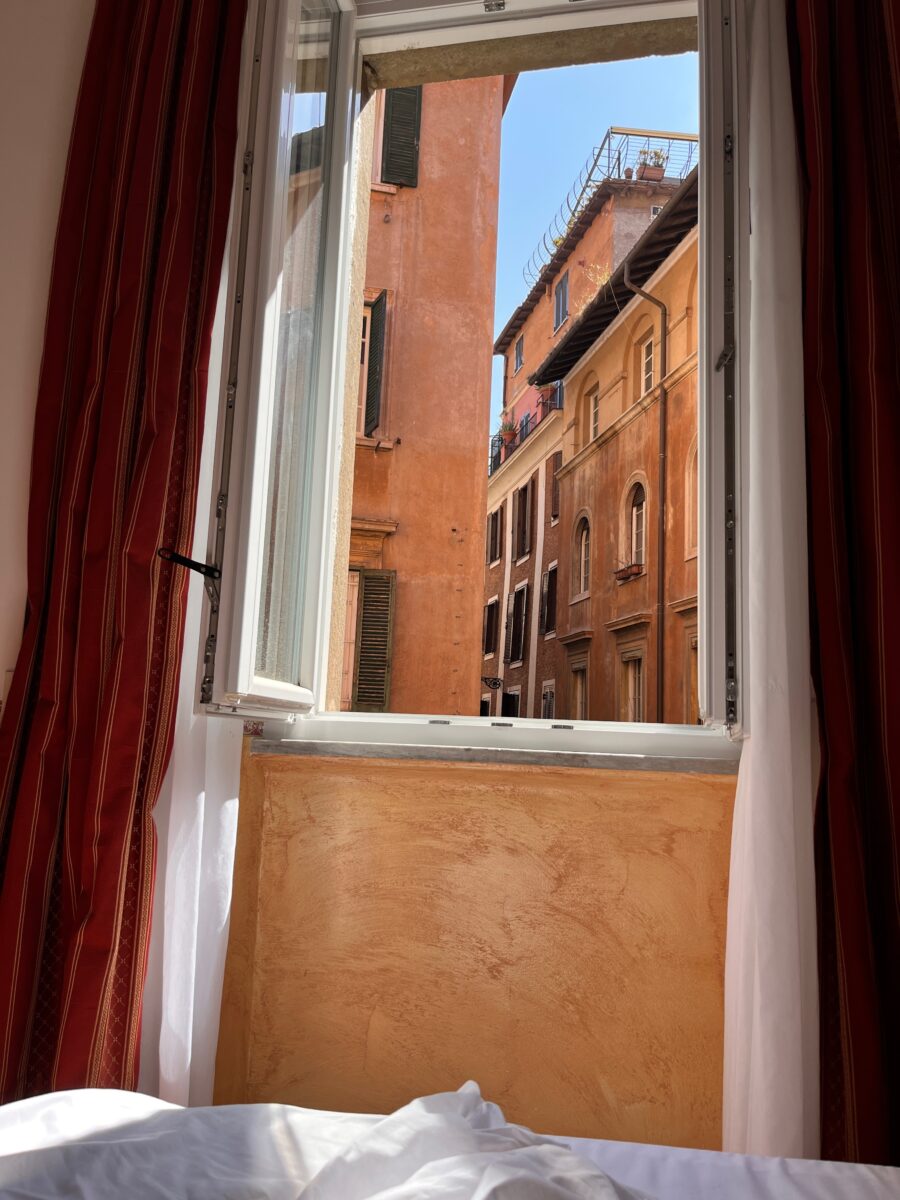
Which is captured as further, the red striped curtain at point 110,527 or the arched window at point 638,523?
the arched window at point 638,523

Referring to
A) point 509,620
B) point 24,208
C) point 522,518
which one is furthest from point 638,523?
point 24,208

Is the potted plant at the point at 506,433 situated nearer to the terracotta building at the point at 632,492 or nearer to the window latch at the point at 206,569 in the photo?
the terracotta building at the point at 632,492

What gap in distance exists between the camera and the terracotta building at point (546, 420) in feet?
62.3

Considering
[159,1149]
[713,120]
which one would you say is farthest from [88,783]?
[713,120]

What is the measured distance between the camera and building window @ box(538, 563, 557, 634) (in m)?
24.5

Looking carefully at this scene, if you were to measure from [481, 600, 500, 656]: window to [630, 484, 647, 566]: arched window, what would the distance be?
6236 millimetres

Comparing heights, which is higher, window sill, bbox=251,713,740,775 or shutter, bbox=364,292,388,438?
shutter, bbox=364,292,388,438

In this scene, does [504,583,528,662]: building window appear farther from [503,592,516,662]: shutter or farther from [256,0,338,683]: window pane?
[256,0,338,683]: window pane

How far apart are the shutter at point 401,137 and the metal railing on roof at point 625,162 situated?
8570mm

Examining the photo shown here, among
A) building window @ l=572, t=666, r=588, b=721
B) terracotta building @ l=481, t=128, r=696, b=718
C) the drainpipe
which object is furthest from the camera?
building window @ l=572, t=666, r=588, b=721

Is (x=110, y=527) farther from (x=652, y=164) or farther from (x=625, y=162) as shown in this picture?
(x=652, y=164)

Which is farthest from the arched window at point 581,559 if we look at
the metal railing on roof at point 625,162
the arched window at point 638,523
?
the metal railing on roof at point 625,162

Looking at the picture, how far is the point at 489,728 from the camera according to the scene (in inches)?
80.1

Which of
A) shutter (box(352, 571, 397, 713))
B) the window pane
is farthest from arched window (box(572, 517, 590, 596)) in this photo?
the window pane
